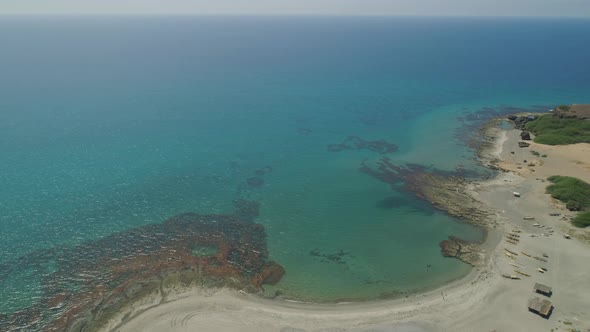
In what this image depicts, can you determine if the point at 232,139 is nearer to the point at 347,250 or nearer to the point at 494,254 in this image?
the point at 347,250

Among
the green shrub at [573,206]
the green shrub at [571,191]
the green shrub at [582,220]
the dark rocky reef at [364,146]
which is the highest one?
the dark rocky reef at [364,146]

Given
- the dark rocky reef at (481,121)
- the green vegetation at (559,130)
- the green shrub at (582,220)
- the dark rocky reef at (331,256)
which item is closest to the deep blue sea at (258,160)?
the dark rocky reef at (331,256)

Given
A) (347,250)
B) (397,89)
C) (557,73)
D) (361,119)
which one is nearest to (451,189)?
(347,250)

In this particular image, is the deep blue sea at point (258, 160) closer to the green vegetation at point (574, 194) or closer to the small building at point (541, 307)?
the small building at point (541, 307)

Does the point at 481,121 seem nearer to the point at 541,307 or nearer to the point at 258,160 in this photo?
the point at 258,160

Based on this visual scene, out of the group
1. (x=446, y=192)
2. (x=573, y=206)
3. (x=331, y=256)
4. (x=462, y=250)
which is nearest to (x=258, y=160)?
(x=331, y=256)

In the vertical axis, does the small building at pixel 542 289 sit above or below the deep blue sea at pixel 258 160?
below
